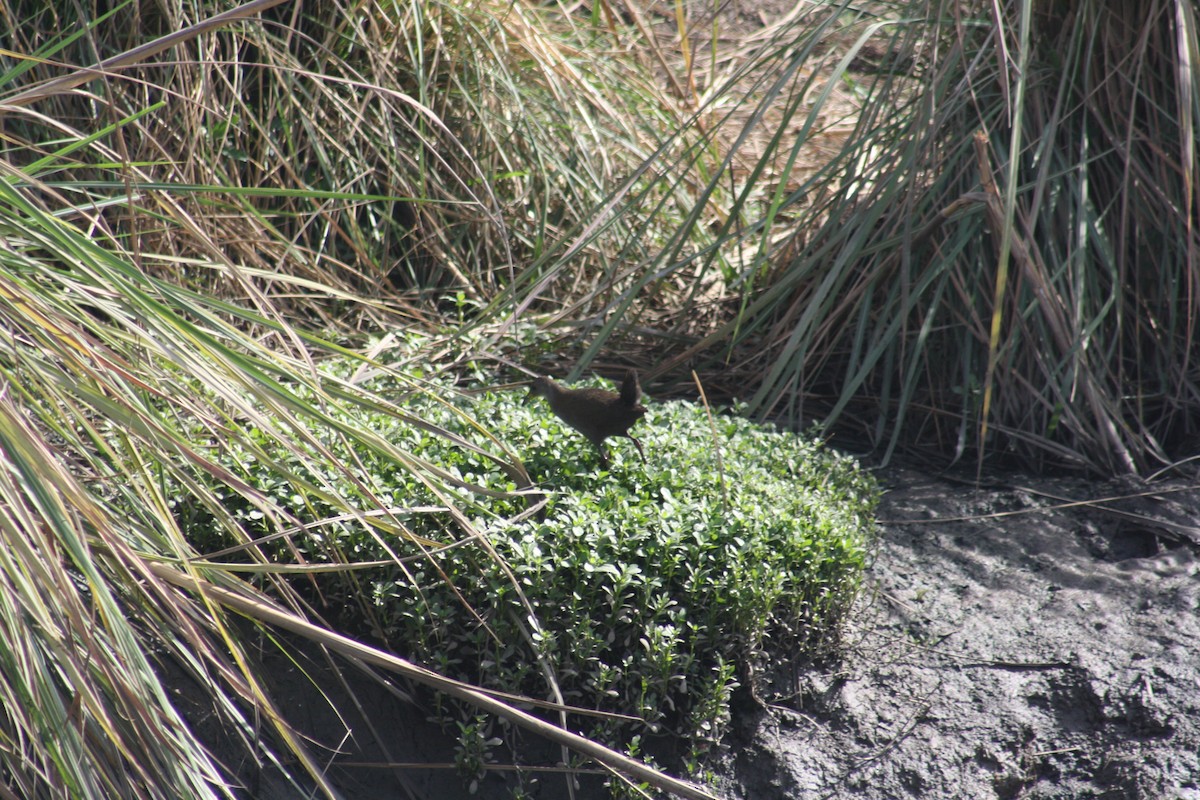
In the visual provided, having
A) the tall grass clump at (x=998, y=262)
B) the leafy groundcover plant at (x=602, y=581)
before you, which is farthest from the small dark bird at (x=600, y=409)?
the tall grass clump at (x=998, y=262)

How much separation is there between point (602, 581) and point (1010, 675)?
1.20 metres

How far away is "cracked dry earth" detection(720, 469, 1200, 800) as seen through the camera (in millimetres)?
2857

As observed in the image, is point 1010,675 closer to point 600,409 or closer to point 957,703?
point 957,703

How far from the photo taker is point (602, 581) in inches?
114

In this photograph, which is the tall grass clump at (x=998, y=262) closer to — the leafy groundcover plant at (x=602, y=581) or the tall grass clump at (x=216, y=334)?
the leafy groundcover plant at (x=602, y=581)

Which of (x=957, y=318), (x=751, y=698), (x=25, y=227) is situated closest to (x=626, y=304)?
(x=957, y=318)

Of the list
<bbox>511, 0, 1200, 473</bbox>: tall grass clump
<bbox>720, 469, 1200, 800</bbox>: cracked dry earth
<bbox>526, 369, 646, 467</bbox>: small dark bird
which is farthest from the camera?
<bbox>511, 0, 1200, 473</bbox>: tall grass clump

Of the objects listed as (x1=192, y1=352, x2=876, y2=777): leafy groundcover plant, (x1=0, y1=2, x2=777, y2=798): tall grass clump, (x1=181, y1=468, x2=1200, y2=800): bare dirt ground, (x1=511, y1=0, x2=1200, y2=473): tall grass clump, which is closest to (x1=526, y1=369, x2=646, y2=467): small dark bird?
Result: (x1=192, y1=352, x2=876, y2=777): leafy groundcover plant

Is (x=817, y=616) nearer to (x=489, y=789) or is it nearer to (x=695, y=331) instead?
(x=489, y=789)

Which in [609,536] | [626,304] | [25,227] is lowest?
[609,536]

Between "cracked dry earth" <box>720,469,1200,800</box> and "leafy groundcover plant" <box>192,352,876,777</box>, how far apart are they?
177mm

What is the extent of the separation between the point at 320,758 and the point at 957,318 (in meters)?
2.80

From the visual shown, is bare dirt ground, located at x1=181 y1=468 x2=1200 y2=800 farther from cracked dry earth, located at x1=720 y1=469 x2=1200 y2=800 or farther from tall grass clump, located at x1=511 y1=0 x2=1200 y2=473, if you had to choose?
tall grass clump, located at x1=511 y1=0 x2=1200 y2=473

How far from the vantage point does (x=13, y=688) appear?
6.64 ft
